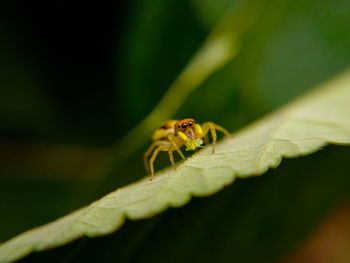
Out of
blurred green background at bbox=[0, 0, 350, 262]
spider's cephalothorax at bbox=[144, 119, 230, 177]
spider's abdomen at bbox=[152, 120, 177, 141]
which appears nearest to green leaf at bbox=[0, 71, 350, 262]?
blurred green background at bbox=[0, 0, 350, 262]

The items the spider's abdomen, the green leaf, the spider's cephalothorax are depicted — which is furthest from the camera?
the spider's abdomen

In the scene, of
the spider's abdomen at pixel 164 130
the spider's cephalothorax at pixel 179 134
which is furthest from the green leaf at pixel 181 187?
the spider's abdomen at pixel 164 130

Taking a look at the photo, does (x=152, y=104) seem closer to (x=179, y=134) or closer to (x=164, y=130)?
(x=164, y=130)

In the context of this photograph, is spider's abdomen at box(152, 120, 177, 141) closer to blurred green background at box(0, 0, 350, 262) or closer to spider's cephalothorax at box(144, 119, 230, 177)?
spider's cephalothorax at box(144, 119, 230, 177)

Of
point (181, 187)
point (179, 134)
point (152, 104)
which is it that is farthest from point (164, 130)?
point (181, 187)

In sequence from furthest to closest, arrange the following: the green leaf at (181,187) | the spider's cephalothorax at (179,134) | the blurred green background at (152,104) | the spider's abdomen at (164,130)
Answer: the spider's abdomen at (164,130) < the spider's cephalothorax at (179,134) < the blurred green background at (152,104) < the green leaf at (181,187)

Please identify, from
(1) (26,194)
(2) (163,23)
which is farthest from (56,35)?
(1) (26,194)

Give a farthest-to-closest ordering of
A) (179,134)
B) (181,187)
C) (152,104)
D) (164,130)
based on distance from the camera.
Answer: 1. (152,104)
2. (164,130)
3. (179,134)
4. (181,187)

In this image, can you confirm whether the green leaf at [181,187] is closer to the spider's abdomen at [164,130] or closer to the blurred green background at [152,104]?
the blurred green background at [152,104]
